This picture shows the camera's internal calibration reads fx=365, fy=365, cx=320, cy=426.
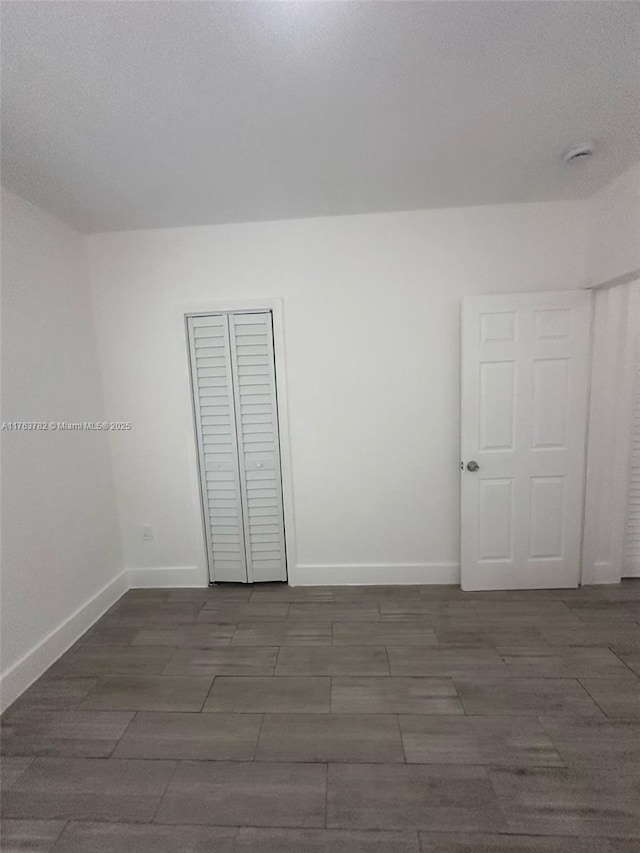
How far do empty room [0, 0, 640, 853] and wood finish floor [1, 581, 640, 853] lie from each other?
13 mm

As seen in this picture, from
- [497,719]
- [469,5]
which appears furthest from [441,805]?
[469,5]

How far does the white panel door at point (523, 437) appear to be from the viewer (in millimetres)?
2359

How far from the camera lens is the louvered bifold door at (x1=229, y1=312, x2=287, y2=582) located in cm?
256

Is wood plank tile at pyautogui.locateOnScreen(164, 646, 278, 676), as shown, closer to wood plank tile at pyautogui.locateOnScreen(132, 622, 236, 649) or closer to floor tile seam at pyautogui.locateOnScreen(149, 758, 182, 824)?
wood plank tile at pyautogui.locateOnScreen(132, 622, 236, 649)

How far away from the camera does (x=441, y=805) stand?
1288mm

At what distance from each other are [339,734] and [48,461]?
2.08 metres

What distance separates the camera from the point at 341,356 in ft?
8.34

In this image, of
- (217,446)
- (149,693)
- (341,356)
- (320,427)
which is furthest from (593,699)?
(217,446)

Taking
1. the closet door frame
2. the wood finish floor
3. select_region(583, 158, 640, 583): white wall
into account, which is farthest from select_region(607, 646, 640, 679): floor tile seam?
the closet door frame

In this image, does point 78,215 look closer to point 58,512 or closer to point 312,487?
point 58,512

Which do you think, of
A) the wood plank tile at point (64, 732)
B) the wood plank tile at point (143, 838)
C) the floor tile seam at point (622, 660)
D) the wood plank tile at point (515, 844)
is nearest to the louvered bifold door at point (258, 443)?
the wood plank tile at point (64, 732)

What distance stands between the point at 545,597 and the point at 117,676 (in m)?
2.66

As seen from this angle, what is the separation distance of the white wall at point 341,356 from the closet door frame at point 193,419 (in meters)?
0.03

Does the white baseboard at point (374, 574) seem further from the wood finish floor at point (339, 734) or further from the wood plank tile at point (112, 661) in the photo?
the wood plank tile at point (112, 661)
